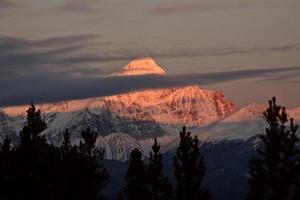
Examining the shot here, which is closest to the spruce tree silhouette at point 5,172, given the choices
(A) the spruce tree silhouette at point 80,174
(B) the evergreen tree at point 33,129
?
(B) the evergreen tree at point 33,129

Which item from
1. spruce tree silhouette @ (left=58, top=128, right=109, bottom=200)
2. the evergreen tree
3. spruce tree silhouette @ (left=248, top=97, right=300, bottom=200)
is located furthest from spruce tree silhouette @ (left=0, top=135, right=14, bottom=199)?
spruce tree silhouette @ (left=248, top=97, right=300, bottom=200)

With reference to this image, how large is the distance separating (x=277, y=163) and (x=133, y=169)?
24.4 m

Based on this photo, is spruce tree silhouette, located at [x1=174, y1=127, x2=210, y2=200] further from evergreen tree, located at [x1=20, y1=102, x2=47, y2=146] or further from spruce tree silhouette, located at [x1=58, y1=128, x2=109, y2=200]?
evergreen tree, located at [x1=20, y1=102, x2=47, y2=146]

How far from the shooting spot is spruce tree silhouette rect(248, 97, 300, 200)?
6319 centimetres

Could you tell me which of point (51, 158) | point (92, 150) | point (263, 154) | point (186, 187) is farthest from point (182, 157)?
point (263, 154)

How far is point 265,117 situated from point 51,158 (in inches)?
688

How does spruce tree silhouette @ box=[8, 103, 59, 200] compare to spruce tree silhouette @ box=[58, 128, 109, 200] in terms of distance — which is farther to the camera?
spruce tree silhouette @ box=[58, 128, 109, 200]

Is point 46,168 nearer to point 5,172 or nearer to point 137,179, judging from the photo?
point 5,172

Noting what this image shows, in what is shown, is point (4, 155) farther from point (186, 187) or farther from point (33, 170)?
point (186, 187)

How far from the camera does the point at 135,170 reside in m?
86.1

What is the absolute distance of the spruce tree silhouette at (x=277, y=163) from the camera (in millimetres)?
63188

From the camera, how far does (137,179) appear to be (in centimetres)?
8625

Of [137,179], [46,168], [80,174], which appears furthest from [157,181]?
[46,168]

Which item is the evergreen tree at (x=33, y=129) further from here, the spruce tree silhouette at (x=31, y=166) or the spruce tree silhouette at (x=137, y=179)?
the spruce tree silhouette at (x=137, y=179)
